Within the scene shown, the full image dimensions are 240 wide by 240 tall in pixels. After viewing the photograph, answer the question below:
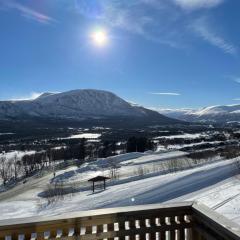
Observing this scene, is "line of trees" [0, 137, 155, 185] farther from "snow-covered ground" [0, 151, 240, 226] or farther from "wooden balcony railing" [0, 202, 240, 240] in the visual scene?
"wooden balcony railing" [0, 202, 240, 240]

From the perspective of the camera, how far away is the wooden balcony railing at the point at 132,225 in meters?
4.43

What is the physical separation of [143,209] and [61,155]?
434 feet

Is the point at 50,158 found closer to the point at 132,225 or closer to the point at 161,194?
the point at 161,194

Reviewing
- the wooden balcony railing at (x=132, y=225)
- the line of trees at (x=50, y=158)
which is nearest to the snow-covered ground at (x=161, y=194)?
the wooden balcony railing at (x=132, y=225)

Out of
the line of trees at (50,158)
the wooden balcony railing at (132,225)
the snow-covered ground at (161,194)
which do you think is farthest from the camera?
the line of trees at (50,158)

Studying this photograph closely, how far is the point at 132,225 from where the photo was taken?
4809 millimetres

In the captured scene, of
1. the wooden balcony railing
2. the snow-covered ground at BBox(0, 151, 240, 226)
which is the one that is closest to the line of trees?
the snow-covered ground at BBox(0, 151, 240, 226)

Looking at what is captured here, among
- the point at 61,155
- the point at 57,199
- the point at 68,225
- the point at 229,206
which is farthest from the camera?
the point at 61,155

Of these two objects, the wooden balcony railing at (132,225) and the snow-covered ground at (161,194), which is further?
the snow-covered ground at (161,194)

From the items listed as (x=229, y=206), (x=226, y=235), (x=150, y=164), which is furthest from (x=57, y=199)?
(x=226, y=235)

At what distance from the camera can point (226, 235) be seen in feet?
13.9

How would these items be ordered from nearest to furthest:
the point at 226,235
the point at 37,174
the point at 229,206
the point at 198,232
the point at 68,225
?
1. the point at 226,235
2. the point at 68,225
3. the point at 198,232
4. the point at 229,206
5. the point at 37,174

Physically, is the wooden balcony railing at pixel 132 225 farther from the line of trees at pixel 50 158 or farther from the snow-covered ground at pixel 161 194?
the line of trees at pixel 50 158

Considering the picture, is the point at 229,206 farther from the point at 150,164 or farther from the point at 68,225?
the point at 150,164
